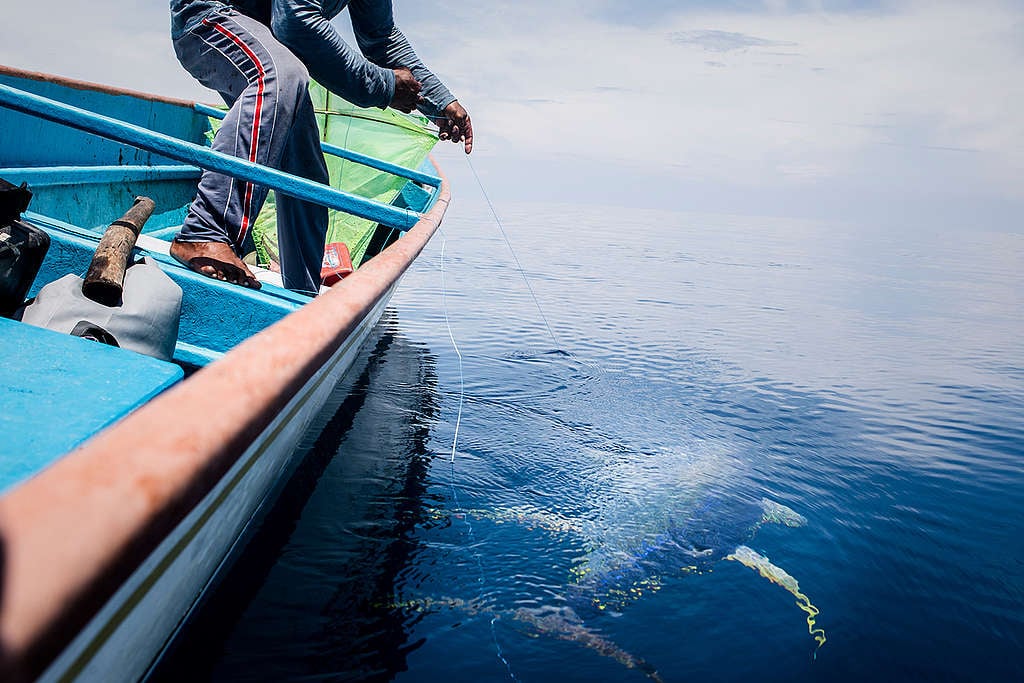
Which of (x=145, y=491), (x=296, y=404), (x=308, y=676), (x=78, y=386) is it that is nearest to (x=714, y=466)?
(x=308, y=676)

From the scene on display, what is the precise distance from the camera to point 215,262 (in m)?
2.76

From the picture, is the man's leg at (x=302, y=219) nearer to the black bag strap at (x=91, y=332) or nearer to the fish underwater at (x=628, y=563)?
the fish underwater at (x=628, y=563)

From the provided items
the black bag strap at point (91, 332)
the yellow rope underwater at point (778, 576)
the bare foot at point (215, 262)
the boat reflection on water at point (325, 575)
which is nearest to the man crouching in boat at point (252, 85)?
the bare foot at point (215, 262)

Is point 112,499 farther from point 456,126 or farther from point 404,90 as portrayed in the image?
point 456,126

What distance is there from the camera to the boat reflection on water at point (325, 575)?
7.12 feet

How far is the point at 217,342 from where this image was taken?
2613 mm

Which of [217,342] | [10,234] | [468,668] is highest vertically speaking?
[10,234]

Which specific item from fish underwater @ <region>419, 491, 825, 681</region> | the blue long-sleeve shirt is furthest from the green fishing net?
fish underwater @ <region>419, 491, 825, 681</region>

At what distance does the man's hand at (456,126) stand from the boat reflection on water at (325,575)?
71.7 inches

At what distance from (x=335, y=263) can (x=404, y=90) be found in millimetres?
1999

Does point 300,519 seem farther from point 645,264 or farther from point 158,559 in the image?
point 645,264

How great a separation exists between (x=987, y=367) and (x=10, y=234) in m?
11.9

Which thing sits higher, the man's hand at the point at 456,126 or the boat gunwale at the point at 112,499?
the man's hand at the point at 456,126

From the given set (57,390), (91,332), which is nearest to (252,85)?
(91,332)
